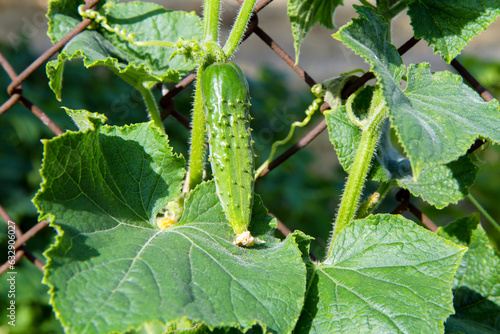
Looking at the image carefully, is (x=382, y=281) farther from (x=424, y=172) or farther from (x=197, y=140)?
(x=197, y=140)

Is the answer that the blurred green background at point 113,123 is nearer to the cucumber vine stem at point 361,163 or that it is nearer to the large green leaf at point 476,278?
the large green leaf at point 476,278

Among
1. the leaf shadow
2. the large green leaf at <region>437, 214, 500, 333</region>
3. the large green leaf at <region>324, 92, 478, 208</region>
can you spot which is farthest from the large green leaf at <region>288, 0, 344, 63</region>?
the leaf shadow

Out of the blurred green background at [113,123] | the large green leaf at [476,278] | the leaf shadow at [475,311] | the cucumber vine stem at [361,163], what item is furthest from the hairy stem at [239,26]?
the blurred green background at [113,123]

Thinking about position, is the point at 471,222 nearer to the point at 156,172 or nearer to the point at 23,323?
the point at 156,172

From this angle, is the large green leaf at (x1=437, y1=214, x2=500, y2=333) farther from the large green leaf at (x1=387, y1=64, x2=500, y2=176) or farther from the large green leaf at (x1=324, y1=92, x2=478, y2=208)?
the large green leaf at (x1=387, y1=64, x2=500, y2=176)

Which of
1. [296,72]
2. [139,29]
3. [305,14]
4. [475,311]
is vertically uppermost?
[139,29]

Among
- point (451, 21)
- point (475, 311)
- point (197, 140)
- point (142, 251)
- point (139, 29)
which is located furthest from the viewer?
point (139, 29)

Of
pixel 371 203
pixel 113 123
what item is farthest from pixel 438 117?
pixel 113 123
